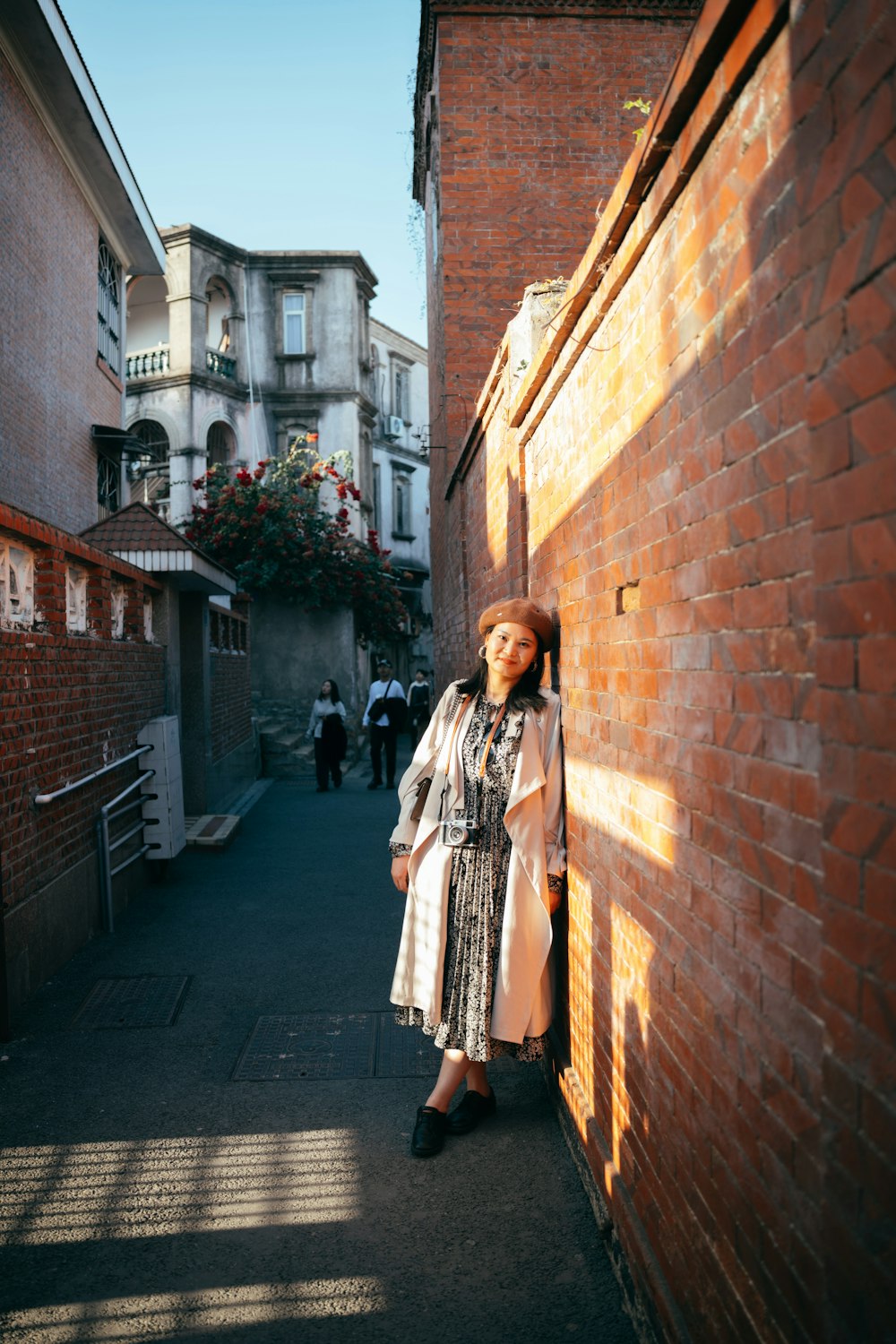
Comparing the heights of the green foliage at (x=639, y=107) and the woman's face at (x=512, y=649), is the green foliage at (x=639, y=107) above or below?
above

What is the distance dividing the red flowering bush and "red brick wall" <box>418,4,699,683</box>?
990 cm

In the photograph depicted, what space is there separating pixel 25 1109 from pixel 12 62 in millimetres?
11449

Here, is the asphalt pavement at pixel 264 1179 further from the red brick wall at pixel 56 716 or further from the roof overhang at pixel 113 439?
the roof overhang at pixel 113 439

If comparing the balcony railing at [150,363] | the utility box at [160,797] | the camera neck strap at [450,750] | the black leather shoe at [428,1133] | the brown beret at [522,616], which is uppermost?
the balcony railing at [150,363]

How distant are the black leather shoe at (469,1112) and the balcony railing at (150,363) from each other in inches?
964

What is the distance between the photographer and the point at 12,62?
36.3ft

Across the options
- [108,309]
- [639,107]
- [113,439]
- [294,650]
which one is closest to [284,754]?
[294,650]

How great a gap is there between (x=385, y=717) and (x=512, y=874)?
10.8 meters

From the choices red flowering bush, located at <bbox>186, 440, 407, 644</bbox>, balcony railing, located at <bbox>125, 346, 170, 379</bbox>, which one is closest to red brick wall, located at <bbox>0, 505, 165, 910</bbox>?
red flowering bush, located at <bbox>186, 440, 407, 644</bbox>

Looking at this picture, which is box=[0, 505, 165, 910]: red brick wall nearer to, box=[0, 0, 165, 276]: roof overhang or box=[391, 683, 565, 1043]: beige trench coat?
box=[391, 683, 565, 1043]: beige trench coat

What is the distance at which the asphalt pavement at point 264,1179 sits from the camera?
9.30ft

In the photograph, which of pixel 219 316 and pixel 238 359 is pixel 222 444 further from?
pixel 219 316

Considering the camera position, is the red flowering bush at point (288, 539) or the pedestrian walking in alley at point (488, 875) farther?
the red flowering bush at point (288, 539)

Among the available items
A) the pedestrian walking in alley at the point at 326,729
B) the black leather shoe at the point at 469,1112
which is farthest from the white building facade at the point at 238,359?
the black leather shoe at the point at 469,1112
